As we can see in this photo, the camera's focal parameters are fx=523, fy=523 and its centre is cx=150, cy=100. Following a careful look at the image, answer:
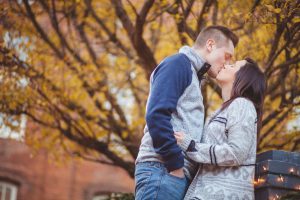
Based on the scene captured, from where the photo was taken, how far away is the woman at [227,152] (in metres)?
3.74

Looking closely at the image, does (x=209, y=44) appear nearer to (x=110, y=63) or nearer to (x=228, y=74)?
(x=228, y=74)

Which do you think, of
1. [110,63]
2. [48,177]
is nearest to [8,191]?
[48,177]

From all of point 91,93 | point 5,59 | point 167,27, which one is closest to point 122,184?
point 167,27

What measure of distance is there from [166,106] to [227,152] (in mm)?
545

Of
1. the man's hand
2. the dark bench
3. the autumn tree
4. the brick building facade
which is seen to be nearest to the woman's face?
the dark bench

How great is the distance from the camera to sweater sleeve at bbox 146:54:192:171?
368 cm

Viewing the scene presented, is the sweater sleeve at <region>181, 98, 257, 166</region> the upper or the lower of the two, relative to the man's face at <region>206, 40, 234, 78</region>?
lower

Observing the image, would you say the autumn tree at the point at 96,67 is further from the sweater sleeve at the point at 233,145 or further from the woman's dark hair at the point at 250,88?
the sweater sleeve at the point at 233,145

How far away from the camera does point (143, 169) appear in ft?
12.5

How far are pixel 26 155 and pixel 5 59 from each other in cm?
836

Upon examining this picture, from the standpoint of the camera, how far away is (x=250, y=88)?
13.4 ft

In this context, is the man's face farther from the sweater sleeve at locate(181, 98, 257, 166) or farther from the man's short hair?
the sweater sleeve at locate(181, 98, 257, 166)

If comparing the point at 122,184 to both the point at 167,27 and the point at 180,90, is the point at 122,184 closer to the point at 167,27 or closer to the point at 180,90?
the point at 167,27

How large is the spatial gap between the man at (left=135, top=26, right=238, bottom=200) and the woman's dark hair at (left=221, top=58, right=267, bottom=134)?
9.7 inches
